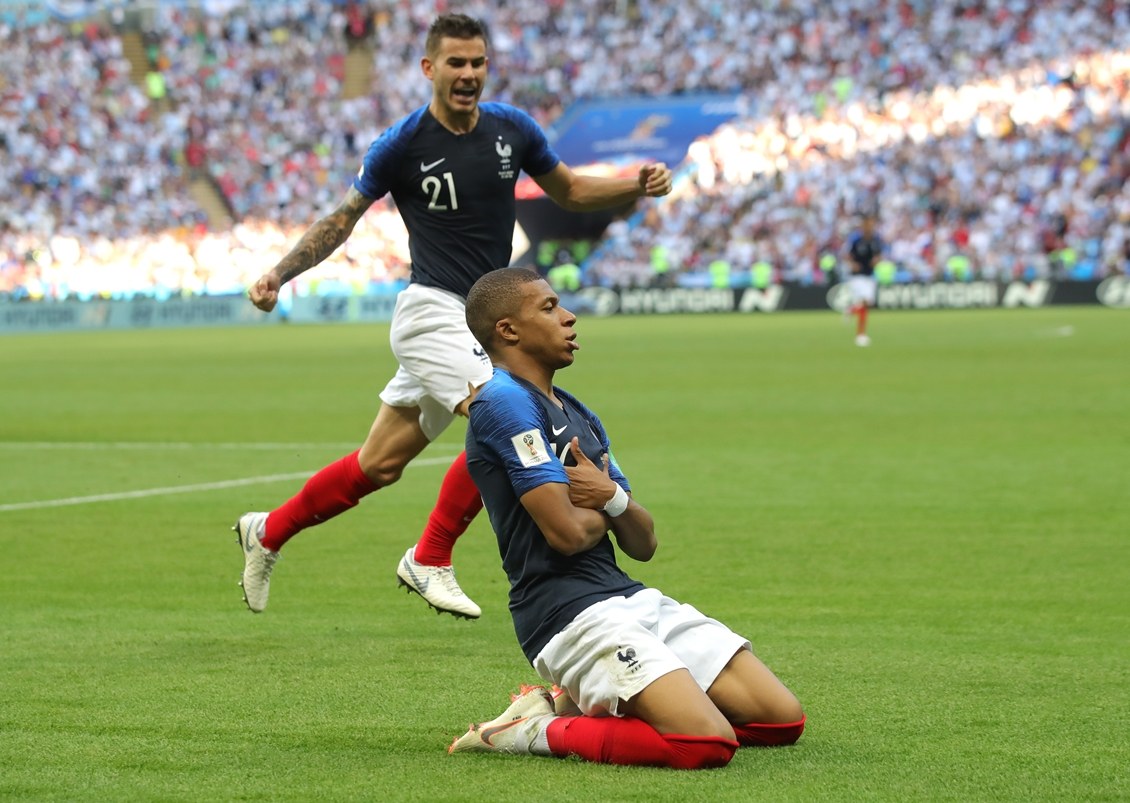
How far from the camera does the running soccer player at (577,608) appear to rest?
16.1 ft

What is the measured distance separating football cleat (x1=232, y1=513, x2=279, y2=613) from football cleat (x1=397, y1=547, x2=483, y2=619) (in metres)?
0.58

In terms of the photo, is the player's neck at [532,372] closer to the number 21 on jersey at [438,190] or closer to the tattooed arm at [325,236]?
the tattooed arm at [325,236]

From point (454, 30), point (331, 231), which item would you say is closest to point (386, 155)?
point (331, 231)

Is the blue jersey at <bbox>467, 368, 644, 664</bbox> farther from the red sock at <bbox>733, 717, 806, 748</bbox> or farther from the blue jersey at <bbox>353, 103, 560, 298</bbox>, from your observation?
the blue jersey at <bbox>353, 103, 560, 298</bbox>

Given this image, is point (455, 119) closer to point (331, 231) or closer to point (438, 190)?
point (438, 190)

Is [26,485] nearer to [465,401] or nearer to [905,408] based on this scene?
[465,401]

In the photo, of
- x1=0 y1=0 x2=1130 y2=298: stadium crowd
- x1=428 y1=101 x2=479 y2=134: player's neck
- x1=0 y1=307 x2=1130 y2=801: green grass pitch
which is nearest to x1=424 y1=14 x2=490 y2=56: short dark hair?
x1=428 y1=101 x2=479 y2=134: player's neck

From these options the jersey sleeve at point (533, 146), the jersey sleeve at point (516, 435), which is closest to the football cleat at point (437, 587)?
the jersey sleeve at point (533, 146)

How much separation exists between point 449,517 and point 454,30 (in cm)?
205

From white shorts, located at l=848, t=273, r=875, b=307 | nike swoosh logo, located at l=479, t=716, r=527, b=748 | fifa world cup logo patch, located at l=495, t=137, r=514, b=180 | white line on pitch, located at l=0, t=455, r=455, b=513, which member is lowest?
white shorts, located at l=848, t=273, r=875, b=307

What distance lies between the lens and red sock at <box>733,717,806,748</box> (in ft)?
16.7

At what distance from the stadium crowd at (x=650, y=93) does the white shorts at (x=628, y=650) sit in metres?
41.0

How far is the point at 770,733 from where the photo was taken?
5121 mm

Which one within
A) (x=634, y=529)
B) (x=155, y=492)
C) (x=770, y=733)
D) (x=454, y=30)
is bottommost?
(x=155, y=492)
